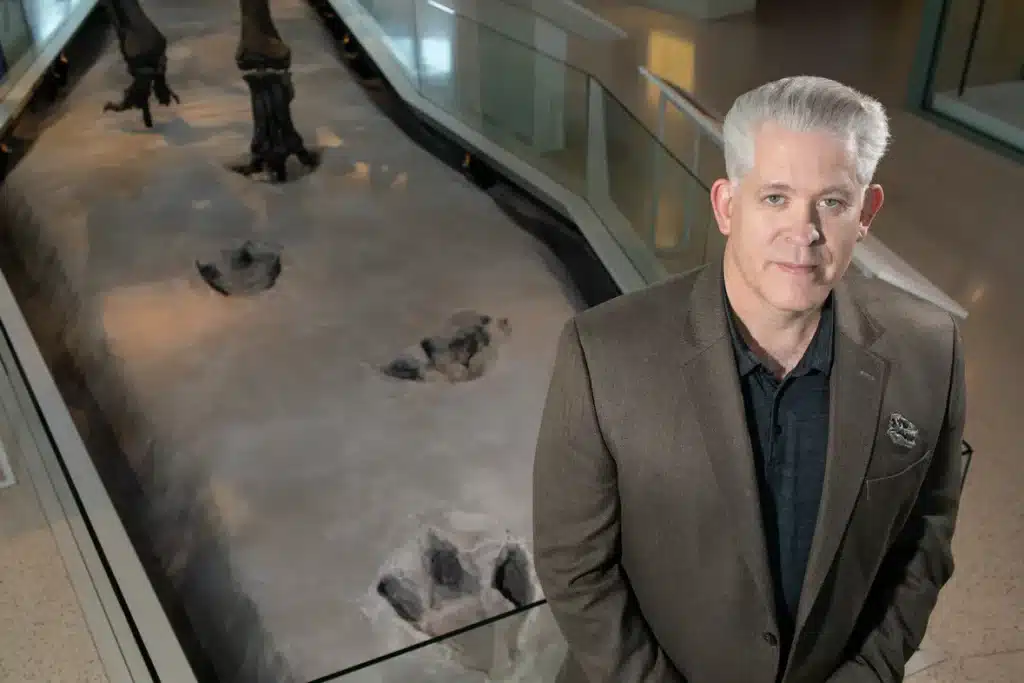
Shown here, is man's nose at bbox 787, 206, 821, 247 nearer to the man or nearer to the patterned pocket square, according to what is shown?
the man

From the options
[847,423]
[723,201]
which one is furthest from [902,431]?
[723,201]

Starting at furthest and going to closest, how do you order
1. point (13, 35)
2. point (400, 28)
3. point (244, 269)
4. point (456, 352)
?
1. point (400, 28)
2. point (13, 35)
3. point (244, 269)
4. point (456, 352)

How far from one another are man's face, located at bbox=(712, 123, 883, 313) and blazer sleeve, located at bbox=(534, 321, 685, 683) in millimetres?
318

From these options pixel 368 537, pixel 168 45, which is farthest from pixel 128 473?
pixel 168 45

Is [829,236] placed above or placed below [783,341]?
above

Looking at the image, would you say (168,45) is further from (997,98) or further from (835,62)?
(997,98)

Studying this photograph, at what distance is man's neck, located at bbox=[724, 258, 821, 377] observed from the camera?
145cm

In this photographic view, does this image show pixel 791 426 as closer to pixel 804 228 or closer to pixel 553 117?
pixel 804 228

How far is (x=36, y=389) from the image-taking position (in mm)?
4371

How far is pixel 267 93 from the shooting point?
25.8 ft

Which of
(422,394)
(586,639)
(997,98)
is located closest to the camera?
(586,639)

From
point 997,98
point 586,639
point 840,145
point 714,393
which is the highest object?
point 840,145

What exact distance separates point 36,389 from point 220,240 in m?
2.69

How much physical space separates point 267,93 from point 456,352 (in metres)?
3.54
